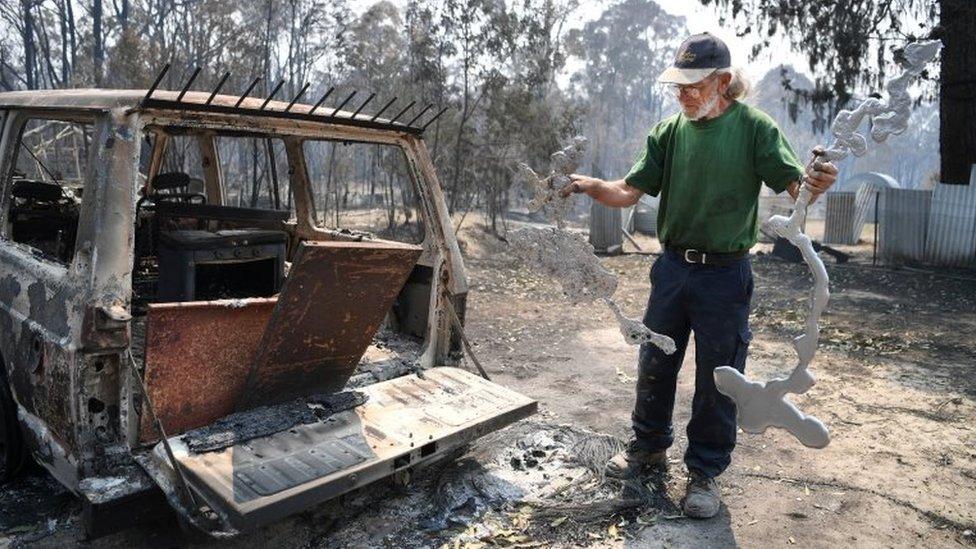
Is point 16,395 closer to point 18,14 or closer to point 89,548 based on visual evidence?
point 89,548

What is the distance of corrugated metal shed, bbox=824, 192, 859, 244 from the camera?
1716 centimetres

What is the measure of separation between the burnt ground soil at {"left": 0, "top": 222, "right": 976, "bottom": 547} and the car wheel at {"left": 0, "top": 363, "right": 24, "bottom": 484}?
134mm

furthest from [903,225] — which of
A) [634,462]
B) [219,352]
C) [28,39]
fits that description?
[28,39]

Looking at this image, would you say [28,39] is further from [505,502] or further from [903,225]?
[903,225]

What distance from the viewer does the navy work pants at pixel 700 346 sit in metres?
3.07

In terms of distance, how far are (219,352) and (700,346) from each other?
2098mm

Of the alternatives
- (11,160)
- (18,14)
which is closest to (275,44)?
(18,14)

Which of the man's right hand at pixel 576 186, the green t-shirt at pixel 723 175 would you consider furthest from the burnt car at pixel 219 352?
the green t-shirt at pixel 723 175

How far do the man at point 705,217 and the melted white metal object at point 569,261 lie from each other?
235mm

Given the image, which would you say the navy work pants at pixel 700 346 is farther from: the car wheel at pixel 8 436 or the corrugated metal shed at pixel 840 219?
the corrugated metal shed at pixel 840 219

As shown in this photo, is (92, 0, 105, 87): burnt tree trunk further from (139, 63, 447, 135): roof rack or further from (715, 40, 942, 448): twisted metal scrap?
(715, 40, 942, 448): twisted metal scrap

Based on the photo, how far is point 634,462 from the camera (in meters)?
3.54

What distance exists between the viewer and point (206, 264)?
3652 millimetres

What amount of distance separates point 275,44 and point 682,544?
17999 millimetres
